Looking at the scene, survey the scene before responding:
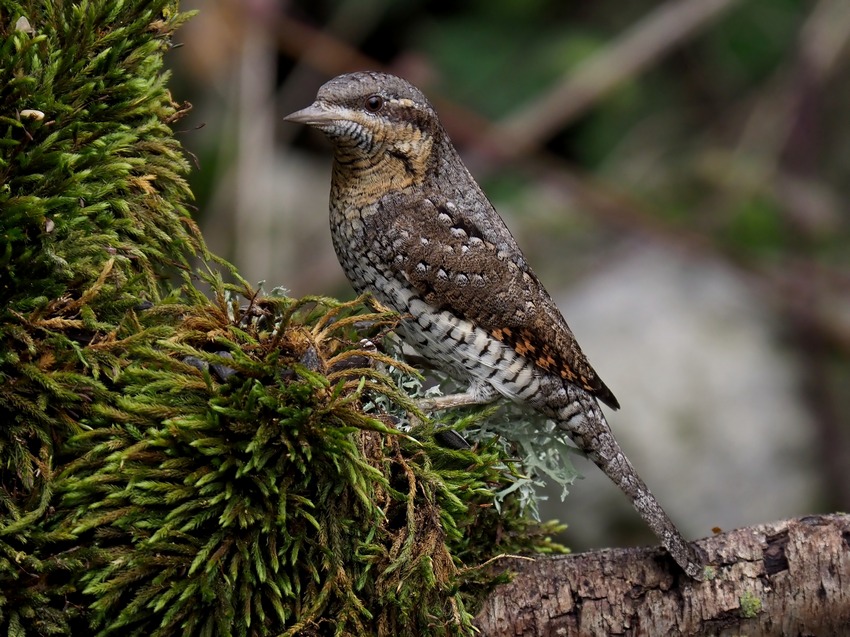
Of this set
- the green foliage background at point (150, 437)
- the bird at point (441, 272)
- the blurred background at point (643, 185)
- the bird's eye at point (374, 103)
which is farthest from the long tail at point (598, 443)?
the blurred background at point (643, 185)

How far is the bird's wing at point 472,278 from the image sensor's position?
2787mm

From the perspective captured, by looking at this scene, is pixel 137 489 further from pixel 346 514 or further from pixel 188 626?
pixel 346 514

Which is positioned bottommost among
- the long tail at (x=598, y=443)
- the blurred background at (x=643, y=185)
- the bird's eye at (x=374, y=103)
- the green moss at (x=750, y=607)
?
the green moss at (x=750, y=607)

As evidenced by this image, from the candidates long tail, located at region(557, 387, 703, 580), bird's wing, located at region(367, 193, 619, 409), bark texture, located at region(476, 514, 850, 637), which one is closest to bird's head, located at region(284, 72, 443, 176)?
bird's wing, located at region(367, 193, 619, 409)

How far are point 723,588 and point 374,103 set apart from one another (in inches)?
67.1

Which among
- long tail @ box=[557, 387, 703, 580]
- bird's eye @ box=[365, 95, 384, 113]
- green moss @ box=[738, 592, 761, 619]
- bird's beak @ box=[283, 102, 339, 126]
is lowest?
green moss @ box=[738, 592, 761, 619]

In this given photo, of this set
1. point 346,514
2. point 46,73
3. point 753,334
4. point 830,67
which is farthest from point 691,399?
point 46,73

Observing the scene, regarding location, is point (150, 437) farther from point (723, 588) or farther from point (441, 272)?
point (723, 588)

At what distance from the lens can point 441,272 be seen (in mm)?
2791

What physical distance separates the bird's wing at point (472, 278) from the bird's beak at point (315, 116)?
310mm

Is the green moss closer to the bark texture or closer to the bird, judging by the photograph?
the bark texture

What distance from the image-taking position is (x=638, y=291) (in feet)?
22.4

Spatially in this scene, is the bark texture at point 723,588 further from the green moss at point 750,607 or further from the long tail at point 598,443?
the long tail at point 598,443

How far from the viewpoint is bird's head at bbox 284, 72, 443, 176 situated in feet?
8.96
